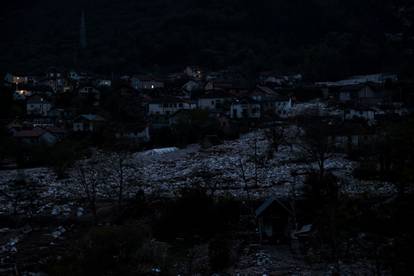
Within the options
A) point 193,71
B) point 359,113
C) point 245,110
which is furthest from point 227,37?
point 359,113

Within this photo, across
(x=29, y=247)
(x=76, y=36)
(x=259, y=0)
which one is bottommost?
(x=29, y=247)

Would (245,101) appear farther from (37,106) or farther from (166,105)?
(37,106)

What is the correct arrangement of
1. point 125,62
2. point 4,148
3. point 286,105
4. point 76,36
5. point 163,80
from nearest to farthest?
point 4,148
point 286,105
point 163,80
point 125,62
point 76,36

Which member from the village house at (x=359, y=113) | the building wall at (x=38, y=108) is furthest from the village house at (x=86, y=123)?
the village house at (x=359, y=113)

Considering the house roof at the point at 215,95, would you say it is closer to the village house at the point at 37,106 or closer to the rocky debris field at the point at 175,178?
the village house at the point at 37,106

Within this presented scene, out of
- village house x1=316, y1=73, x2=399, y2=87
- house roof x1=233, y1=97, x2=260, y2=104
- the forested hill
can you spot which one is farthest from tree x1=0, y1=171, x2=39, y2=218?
the forested hill

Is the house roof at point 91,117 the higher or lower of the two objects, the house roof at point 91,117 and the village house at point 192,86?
the lower

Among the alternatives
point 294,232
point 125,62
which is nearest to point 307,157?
point 294,232

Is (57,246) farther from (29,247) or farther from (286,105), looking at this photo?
(286,105)
